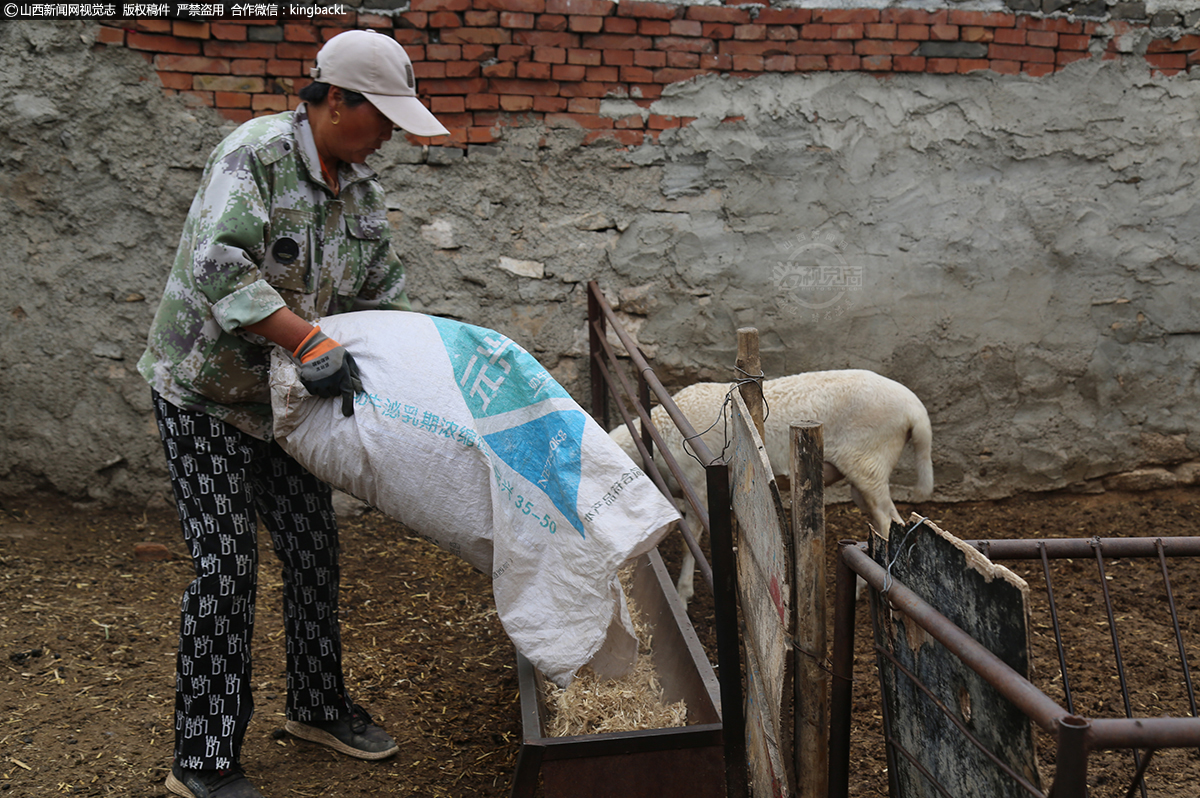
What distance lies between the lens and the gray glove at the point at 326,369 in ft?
6.85

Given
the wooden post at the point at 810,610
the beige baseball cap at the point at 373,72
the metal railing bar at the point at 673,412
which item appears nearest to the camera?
the wooden post at the point at 810,610

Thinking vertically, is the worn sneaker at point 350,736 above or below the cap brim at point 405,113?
below

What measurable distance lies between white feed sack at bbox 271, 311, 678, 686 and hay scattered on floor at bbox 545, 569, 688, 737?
21 cm

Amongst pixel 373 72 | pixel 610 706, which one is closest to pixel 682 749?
pixel 610 706

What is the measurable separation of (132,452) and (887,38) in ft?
15.1

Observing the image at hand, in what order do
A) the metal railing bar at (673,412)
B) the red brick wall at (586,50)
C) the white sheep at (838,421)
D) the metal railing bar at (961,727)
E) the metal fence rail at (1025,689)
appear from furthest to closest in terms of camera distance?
the red brick wall at (586,50)
the white sheep at (838,421)
the metal railing bar at (673,412)
the metal railing bar at (961,727)
the metal fence rail at (1025,689)

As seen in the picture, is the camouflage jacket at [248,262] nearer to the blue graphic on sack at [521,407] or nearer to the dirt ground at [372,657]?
the blue graphic on sack at [521,407]

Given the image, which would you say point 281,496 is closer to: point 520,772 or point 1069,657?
point 520,772

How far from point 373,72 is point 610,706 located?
175cm

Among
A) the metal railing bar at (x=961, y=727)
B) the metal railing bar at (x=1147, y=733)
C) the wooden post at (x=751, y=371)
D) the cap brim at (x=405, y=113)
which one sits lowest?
the metal railing bar at (x=961, y=727)

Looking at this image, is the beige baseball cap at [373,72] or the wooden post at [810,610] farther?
the beige baseball cap at [373,72]

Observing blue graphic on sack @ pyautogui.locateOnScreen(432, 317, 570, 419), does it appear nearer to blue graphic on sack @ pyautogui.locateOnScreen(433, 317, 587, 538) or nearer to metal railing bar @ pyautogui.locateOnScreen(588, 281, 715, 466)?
blue graphic on sack @ pyautogui.locateOnScreen(433, 317, 587, 538)

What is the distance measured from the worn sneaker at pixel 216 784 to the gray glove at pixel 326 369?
3.31 ft

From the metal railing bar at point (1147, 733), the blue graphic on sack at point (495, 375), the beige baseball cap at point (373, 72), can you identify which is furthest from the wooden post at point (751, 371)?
the metal railing bar at point (1147, 733)
